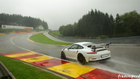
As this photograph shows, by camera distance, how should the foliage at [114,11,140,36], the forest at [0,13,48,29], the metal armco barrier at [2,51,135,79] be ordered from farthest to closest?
the forest at [0,13,48,29]
the foliage at [114,11,140,36]
the metal armco barrier at [2,51,135,79]

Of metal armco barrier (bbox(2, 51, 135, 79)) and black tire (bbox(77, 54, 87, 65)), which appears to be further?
black tire (bbox(77, 54, 87, 65))

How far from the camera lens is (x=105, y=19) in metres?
67.6

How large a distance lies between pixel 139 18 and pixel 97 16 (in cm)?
2363

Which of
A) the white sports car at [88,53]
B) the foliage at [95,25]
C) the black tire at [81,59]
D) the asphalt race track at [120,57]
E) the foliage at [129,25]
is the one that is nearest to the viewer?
the asphalt race track at [120,57]

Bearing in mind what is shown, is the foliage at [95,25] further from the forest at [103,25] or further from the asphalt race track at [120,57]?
the asphalt race track at [120,57]

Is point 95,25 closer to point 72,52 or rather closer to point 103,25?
point 103,25

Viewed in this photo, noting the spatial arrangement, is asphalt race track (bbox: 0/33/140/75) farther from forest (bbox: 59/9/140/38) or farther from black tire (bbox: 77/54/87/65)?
forest (bbox: 59/9/140/38)

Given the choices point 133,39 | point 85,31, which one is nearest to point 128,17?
point 85,31

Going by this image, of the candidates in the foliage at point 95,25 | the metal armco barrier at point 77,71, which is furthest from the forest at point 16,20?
the metal armco barrier at point 77,71

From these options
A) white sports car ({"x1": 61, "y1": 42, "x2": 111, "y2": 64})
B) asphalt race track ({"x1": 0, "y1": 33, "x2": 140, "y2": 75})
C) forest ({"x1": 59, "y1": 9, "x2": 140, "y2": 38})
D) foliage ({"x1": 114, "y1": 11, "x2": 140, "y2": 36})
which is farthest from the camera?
forest ({"x1": 59, "y1": 9, "x2": 140, "y2": 38})

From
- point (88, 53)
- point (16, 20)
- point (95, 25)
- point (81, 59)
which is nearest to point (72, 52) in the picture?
point (81, 59)

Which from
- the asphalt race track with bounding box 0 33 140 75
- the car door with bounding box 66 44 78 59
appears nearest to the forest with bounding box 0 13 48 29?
the asphalt race track with bounding box 0 33 140 75

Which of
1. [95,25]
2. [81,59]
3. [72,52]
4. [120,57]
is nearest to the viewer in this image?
[81,59]

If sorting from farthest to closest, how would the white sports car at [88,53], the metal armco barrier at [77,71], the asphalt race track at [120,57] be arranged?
the white sports car at [88,53] → the asphalt race track at [120,57] → the metal armco barrier at [77,71]
